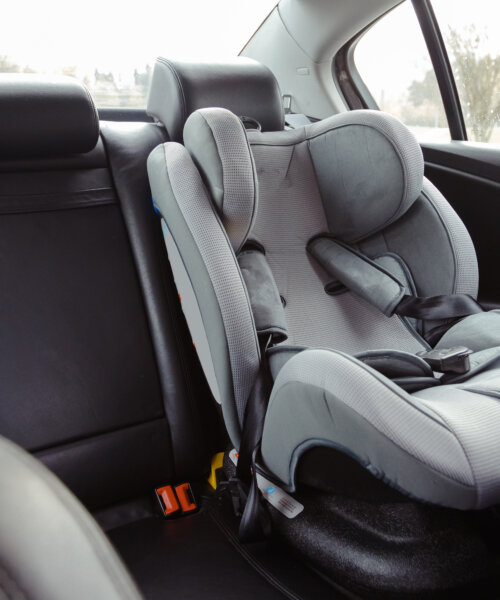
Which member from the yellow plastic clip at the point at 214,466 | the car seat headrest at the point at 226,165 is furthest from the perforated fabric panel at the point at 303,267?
the yellow plastic clip at the point at 214,466

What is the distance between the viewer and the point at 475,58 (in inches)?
75.2

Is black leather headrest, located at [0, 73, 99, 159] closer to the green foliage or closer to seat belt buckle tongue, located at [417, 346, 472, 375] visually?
seat belt buckle tongue, located at [417, 346, 472, 375]

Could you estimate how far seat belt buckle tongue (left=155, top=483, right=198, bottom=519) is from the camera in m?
1.40

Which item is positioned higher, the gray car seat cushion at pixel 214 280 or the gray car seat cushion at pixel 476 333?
the gray car seat cushion at pixel 214 280

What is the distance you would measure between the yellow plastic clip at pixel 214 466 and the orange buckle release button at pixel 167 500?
0.38ft

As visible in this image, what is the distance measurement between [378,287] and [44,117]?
0.90 meters

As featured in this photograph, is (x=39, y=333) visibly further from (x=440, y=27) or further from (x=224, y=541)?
(x=440, y=27)

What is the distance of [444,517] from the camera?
3.41ft

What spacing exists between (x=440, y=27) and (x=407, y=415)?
62.3 inches

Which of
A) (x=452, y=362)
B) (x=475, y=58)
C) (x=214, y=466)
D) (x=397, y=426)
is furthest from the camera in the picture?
(x=475, y=58)

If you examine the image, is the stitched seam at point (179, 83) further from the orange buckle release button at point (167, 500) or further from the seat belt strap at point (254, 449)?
the orange buckle release button at point (167, 500)

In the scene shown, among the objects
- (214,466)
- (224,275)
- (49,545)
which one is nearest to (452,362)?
(224,275)

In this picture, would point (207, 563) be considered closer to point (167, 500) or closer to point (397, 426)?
point (167, 500)

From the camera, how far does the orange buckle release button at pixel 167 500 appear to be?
4.57 feet
